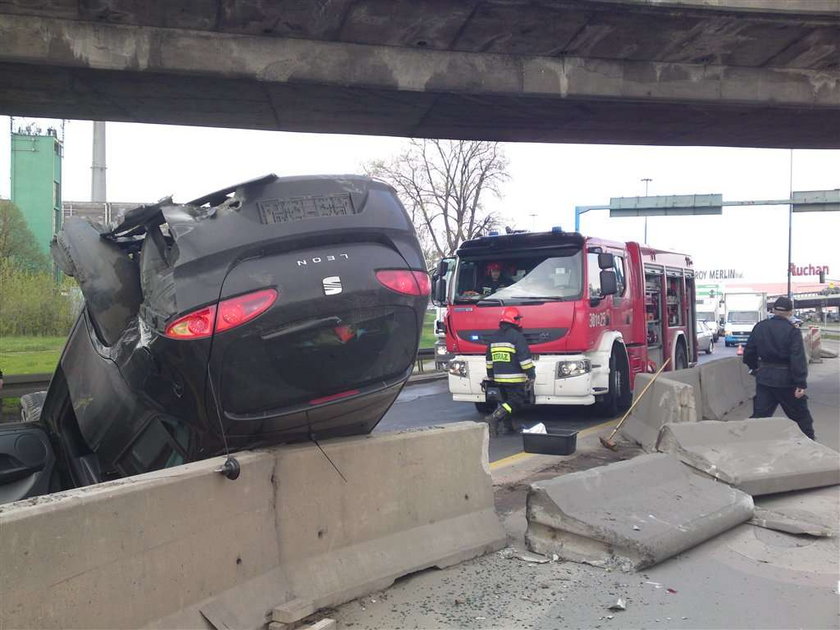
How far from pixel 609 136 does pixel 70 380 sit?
11.0 m

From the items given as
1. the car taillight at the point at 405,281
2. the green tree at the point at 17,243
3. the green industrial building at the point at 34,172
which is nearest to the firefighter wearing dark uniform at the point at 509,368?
the car taillight at the point at 405,281

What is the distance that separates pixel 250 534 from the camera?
11.1ft

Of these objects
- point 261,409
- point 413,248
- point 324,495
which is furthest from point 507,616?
point 413,248

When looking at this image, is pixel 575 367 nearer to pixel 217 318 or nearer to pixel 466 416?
pixel 466 416

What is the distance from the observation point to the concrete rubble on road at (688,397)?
310 inches

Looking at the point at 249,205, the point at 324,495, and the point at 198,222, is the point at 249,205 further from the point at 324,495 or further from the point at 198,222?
the point at 324,495

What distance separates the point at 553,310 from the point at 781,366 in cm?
311

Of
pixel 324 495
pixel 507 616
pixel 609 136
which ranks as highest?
pixel 609 136

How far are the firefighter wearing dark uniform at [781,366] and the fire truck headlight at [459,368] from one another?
402 centimetres

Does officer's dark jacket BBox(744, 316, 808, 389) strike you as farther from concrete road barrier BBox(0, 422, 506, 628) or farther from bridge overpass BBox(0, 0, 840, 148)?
concrete road barrier BBox(0, 422, 506, 628)

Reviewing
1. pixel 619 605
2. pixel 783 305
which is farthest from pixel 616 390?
pixel 619 605

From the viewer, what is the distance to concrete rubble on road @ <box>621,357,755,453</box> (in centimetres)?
787

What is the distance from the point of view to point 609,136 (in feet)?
42.4

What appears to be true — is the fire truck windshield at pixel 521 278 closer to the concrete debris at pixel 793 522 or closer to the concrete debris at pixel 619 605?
the concrete debris at pixel 793 522
